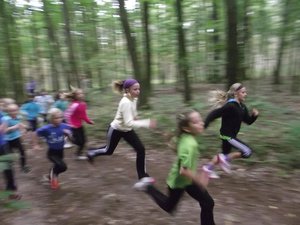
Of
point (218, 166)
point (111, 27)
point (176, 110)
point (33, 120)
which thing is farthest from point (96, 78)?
point (218, 166)

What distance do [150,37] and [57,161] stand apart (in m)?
14.0

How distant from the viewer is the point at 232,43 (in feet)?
29.9

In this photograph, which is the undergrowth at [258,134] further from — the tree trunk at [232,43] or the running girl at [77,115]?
the running girl at [77,115]

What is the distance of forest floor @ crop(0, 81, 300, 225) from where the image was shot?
5.19 meters

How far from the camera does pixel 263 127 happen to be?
9.80m

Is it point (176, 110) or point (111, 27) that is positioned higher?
point (111, 27)

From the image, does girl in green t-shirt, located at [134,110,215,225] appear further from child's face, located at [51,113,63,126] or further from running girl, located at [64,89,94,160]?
running girl, located at [64,89,94,160]

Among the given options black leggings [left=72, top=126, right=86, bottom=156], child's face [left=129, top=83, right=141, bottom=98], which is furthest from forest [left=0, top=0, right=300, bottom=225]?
child's face [left=129, top=83, right=141, bottom=98]

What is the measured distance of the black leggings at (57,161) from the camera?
21.2ft

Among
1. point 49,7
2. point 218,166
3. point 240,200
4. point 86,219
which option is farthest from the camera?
point 49,7

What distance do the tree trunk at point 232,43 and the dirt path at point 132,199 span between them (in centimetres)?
289

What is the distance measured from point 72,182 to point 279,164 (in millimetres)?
4305

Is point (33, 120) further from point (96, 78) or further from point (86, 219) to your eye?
point (96, 78)

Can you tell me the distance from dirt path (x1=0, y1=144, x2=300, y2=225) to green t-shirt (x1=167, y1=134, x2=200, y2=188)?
986 mm
